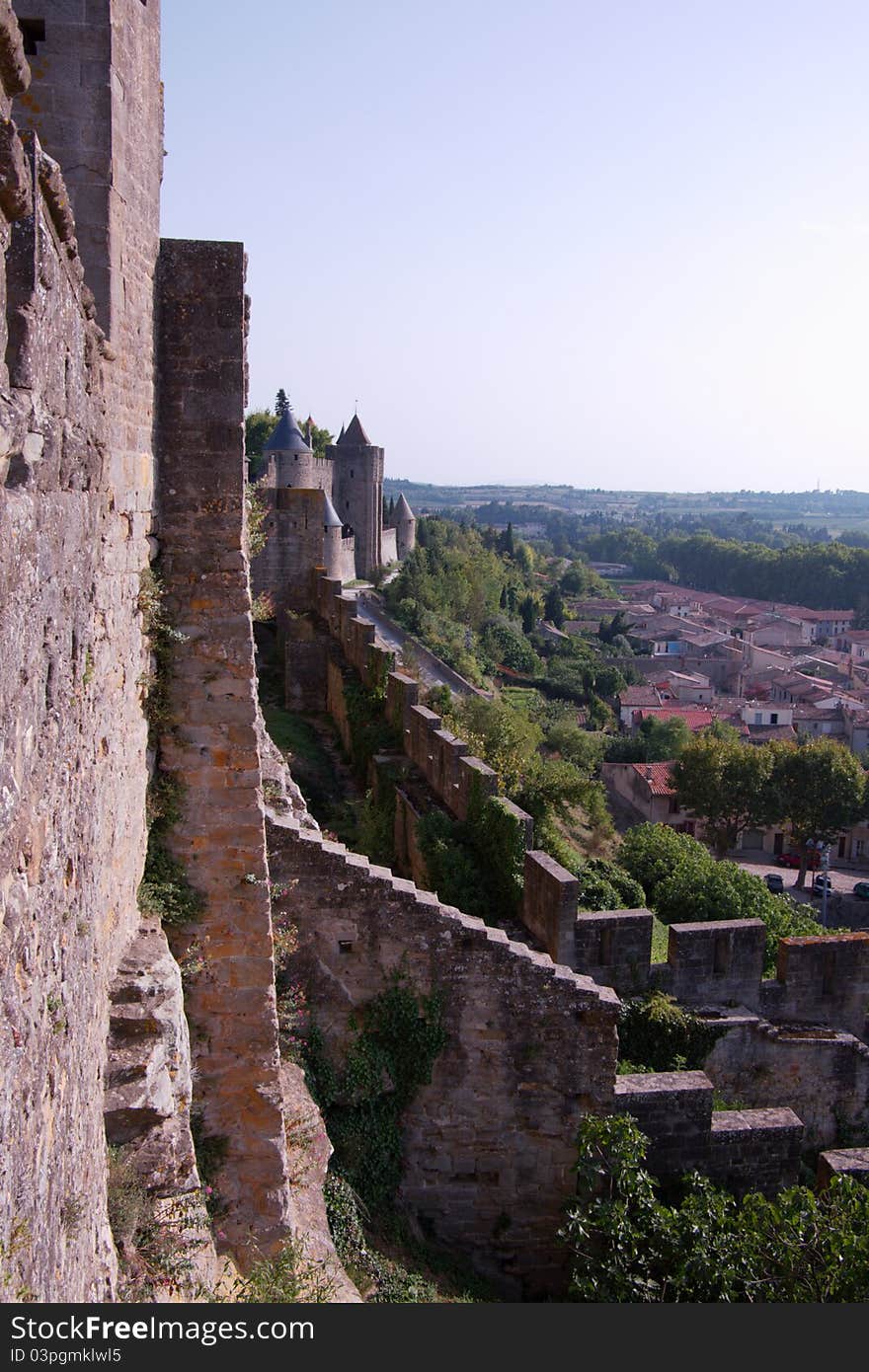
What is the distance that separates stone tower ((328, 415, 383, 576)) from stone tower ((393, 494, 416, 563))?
11.2 meters

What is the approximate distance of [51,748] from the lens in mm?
3746

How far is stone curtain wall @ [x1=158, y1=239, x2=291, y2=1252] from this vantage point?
21.5 ft

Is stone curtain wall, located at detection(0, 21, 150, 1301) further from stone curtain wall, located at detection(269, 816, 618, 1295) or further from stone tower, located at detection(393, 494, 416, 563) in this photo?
stone tower, located at detection(393, 494, 416, 563)

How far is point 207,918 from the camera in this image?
22.3ft

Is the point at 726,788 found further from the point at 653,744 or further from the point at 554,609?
the point at 554,609

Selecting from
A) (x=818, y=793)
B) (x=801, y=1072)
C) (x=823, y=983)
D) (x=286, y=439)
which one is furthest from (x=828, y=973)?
(x=286, y=439)

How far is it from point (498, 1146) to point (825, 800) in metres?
32.2

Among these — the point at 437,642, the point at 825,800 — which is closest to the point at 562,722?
the point at 437,642

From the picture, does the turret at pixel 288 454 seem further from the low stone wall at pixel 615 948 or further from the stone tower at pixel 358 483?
the low stone wall at pixel 615 948

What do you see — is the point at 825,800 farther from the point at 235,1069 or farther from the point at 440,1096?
the point at 235,1069

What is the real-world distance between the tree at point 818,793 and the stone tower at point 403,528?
37339 millimetres

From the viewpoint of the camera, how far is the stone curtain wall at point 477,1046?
8.71 meters

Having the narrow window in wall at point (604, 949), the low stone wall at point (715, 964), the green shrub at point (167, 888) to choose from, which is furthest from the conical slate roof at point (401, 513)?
the green shrub at point (167, 888)

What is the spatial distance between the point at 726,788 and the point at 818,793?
340 centimetres
